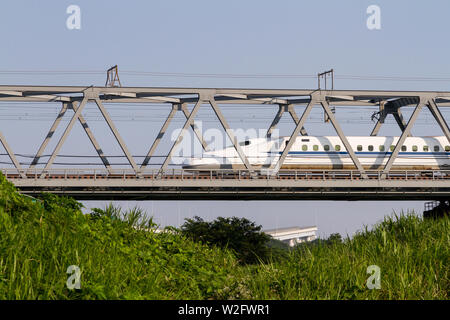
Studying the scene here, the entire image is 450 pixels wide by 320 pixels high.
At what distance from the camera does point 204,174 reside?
55000 mm

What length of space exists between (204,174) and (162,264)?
35.3 meters

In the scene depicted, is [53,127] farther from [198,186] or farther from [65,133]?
[198,186]

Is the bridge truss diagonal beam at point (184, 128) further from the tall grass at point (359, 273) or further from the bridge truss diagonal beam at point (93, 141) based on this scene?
the tall grass at point (359, 273)

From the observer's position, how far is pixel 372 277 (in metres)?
16.4

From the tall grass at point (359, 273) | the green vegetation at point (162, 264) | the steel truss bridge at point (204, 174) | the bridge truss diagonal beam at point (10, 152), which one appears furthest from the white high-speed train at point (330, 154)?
the tall grass at point (359, 273)

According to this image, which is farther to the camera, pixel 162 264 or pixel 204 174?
pixel 204 174

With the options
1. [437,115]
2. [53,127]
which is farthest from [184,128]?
[437,115]

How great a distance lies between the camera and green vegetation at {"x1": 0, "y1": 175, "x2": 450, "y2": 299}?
14633mm

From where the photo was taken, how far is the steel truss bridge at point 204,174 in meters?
50.4

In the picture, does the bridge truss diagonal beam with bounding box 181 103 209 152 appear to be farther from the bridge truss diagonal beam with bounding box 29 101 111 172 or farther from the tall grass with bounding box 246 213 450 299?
the tall grass with bounding box 246 213 450 299

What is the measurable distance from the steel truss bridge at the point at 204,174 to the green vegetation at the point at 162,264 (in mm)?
28122
